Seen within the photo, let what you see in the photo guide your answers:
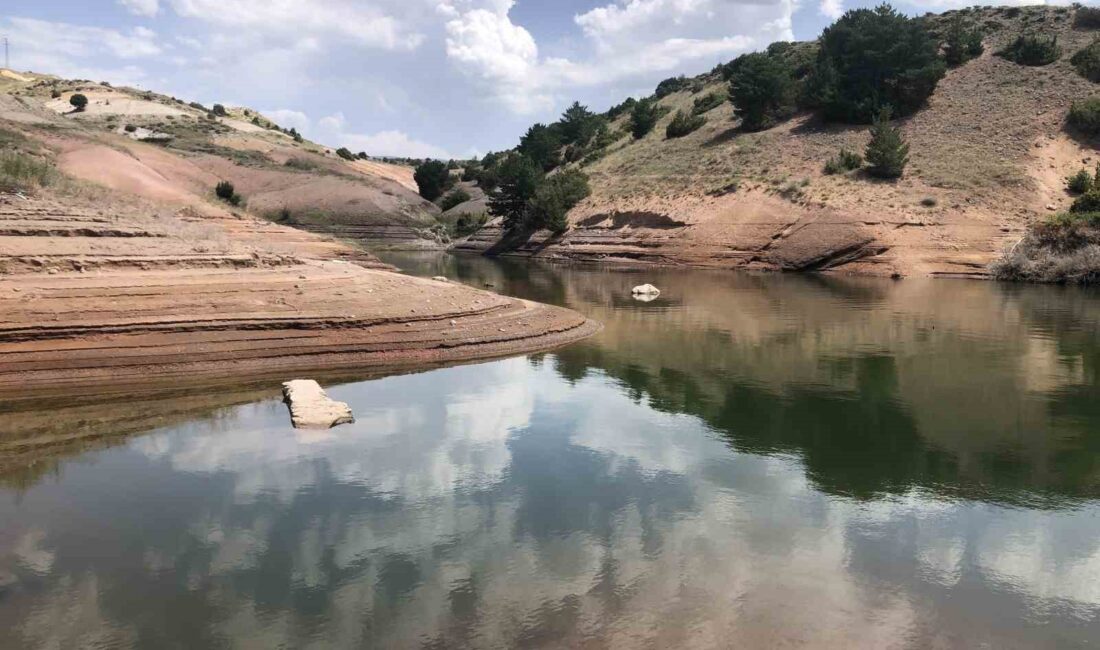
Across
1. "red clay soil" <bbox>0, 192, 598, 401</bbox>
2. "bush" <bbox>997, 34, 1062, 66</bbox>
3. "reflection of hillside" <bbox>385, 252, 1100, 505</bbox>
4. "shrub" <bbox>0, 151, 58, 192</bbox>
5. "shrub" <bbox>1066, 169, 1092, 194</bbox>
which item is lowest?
"reflection of hillside" <bbox>385, 252, 1100, 505</bbox>

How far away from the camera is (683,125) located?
6844 centimetres

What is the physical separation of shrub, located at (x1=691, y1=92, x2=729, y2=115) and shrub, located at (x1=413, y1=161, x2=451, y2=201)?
34.5m

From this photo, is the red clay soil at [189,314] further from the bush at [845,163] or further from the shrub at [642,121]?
the shrub at [642,121]

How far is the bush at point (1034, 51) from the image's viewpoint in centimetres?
5809

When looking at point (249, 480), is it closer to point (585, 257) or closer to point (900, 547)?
point (900, 547)

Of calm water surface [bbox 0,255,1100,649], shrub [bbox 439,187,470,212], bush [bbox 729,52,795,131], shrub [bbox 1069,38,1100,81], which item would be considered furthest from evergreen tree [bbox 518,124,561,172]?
calm water surface [bbox 0,255,1100,649]

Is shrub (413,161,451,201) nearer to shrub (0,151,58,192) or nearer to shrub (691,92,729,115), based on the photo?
shrub (691,92,729,115)

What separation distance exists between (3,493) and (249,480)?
294 centimetres

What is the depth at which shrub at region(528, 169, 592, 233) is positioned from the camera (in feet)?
196

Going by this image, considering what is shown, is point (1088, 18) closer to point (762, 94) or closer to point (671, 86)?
point (762, 94)

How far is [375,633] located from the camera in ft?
21.0

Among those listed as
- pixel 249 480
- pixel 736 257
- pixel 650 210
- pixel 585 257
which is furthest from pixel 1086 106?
pixel 249 480

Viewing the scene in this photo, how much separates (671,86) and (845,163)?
5395cm

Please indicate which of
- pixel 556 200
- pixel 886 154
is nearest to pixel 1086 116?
pixel 886 154
